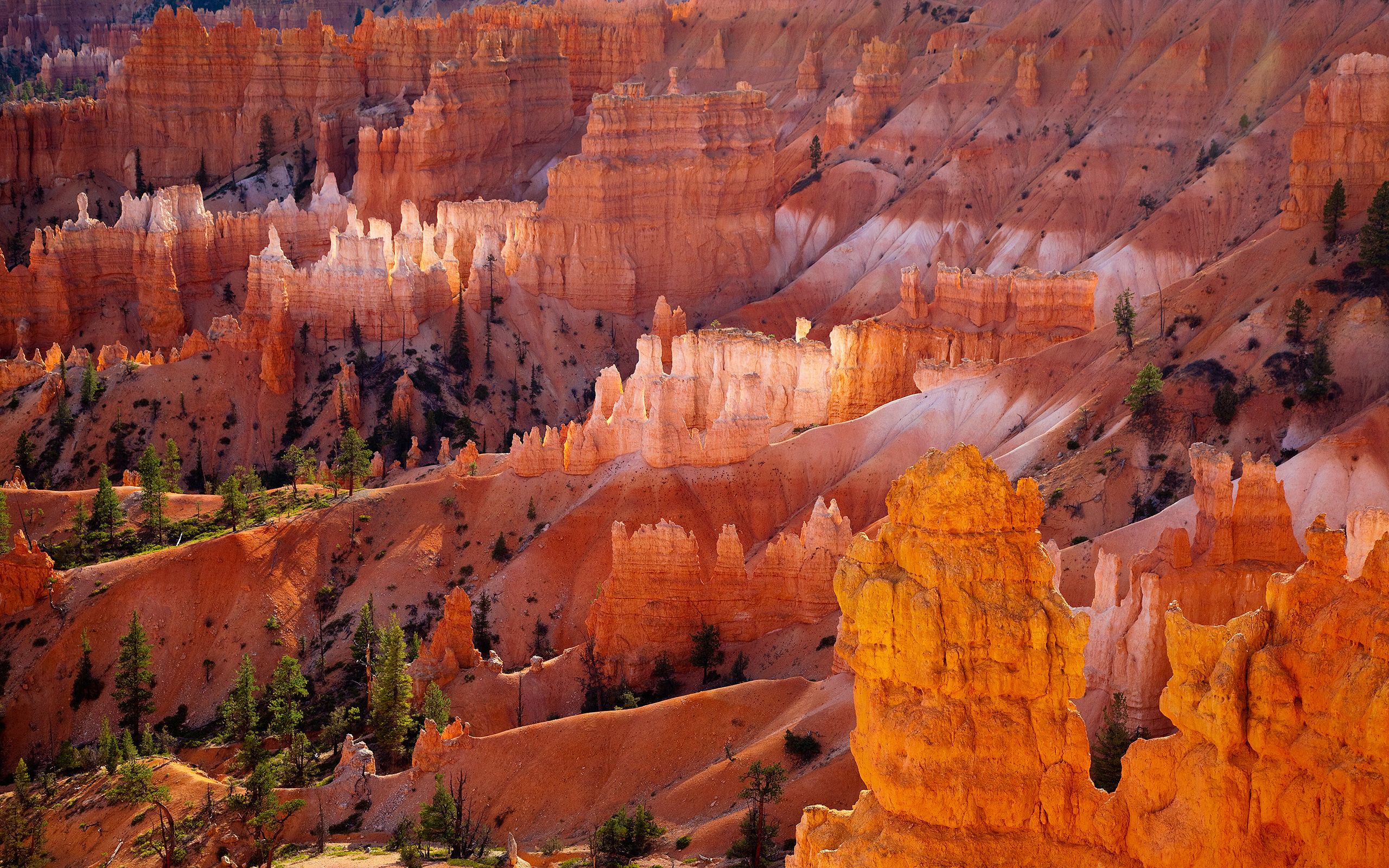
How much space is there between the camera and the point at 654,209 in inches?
4503

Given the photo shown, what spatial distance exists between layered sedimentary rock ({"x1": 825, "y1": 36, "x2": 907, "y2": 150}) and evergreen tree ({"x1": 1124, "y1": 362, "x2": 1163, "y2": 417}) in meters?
66.4

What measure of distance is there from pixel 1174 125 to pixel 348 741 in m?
67.6

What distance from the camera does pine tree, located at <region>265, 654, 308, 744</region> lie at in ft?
189

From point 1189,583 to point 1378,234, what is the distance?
80.9ft

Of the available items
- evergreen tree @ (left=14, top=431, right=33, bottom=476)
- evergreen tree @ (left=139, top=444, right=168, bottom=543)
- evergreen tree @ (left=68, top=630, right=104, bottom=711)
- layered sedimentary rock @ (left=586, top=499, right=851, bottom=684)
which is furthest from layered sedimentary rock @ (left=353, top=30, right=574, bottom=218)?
layered sedimentary rock @ (left=586, top=499, right=851, bottom=684)

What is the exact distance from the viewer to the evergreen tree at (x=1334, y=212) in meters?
→ 65.1

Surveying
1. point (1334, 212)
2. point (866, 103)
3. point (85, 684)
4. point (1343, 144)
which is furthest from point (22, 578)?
point (866, 103)

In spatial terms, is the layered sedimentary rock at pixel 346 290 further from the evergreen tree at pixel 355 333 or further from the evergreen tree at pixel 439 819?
the evergreen tree at pixel 439 819

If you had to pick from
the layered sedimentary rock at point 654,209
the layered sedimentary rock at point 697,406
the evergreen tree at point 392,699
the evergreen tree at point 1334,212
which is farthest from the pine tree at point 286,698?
the layered sedimentary rock at point 654,209

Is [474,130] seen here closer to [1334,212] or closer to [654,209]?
[654,209]

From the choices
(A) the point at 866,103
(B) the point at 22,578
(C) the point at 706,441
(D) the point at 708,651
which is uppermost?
(A) the point at 866,103

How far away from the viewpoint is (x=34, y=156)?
132 meters

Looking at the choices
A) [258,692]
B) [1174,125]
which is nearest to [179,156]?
[1174,125]

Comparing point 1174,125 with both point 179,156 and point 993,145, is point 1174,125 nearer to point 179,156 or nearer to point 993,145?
point 993,145
